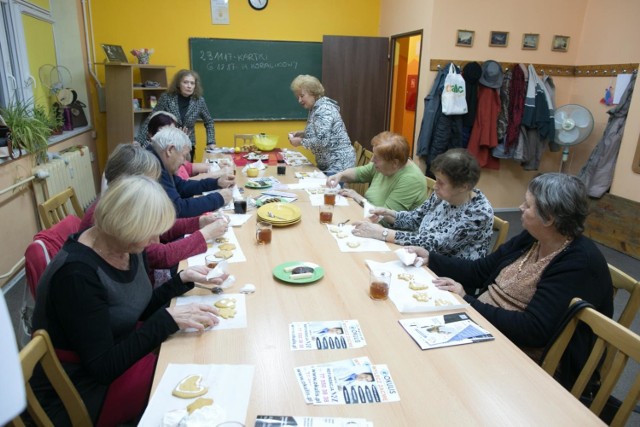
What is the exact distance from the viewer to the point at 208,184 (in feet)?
9.71

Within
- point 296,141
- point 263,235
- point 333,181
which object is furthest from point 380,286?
point 296,141

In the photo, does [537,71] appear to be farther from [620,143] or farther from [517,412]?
[517,412]

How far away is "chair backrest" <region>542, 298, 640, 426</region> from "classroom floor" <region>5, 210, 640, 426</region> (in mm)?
629

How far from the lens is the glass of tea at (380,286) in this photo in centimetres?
159

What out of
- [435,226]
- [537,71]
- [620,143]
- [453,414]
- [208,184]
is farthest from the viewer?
[537,71]

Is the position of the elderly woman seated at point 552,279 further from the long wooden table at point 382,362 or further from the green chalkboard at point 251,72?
the green chalkboard at point 251,72

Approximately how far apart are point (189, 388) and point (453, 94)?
14.3 feet

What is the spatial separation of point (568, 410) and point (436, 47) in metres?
4.36

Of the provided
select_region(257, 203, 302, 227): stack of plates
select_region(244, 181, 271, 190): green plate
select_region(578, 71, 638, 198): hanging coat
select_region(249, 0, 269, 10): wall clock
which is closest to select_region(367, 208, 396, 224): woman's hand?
select_region(257, 203, 302, 227): stack of plates

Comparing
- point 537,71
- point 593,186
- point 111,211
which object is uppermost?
point 537,71

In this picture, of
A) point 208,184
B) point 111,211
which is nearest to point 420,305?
point 111,211

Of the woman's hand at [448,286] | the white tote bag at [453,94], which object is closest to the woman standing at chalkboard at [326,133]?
the white tote bag at [453,94]

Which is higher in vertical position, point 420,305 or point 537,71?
point 537,71

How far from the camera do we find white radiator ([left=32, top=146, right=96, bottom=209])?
3667mm
